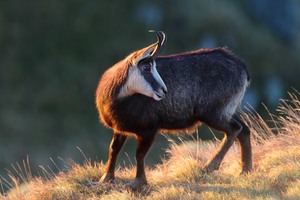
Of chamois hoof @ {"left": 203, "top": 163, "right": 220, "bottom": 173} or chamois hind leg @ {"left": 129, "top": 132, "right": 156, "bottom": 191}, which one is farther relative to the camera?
chamois hoof @ {"left": 203, "top": 163, "right": 220, "bottom": 173}

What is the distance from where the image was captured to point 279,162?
1228 centimetres

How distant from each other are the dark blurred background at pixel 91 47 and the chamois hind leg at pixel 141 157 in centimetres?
3640

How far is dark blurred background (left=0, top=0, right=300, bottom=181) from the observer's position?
51438 millimetres

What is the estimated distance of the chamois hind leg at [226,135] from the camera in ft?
41.0

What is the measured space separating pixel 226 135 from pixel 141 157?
60.4 inches

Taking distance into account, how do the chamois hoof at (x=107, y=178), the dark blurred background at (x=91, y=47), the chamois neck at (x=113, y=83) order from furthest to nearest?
the dark blurred background at (x=91, y=47), the chamois hoof at (x=107, y=178), the chamois neck at (x=113, y=83)

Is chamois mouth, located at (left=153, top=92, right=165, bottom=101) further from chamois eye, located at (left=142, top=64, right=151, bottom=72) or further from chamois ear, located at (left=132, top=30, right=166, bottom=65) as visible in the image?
chamois ear, located at (left=132, top=30, right=166, bottom=65)

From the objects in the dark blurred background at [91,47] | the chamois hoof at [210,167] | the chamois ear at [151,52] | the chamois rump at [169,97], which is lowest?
the dark blurred background at [91,47]

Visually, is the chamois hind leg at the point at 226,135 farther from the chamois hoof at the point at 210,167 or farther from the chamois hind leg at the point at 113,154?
the chamois hind leg at the point at 113,154

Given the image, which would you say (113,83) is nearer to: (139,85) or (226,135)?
(139,85)

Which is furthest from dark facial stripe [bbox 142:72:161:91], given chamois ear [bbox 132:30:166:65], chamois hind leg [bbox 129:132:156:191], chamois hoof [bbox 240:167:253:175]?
chamois hoof [bbox 240:167:253:175]

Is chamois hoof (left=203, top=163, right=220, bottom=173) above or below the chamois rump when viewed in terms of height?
below

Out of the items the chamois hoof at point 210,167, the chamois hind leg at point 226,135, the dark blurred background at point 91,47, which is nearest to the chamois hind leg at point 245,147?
the chamois hind leg at point 226,135

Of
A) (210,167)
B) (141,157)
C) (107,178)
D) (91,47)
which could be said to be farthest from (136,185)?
(91,47)
